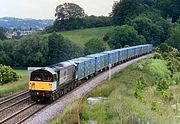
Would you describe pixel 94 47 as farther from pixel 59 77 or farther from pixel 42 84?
pixel 42 84

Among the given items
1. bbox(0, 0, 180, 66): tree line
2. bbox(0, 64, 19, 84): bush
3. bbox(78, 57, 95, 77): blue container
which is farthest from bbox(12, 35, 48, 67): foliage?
bbox(0, 64, 19, 84): bush

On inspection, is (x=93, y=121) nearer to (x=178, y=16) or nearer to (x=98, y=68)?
(x=98, y=68)

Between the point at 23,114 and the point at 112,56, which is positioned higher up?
the point at 23,114

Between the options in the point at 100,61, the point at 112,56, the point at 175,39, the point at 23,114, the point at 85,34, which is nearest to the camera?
the point at 23,114

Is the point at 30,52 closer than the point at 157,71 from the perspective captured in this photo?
No

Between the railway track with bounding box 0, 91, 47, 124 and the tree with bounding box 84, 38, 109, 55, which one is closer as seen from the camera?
the railway track with bounding box 0, 91, 47, 124

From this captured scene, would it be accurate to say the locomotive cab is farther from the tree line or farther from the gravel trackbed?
the tree line

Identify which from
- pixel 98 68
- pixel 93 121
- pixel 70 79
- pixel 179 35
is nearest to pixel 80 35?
pixel 179 35

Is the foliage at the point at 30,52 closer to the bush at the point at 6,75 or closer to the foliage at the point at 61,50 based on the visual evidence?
the foliage at the point at 61,50

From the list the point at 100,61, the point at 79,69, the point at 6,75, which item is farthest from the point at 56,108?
the point at 100,61

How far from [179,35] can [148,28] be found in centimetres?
1902

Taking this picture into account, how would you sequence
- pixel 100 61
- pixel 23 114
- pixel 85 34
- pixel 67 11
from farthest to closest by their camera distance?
pixel 67 11
pixel 85 34
pixel 100 61
pixel 23 114

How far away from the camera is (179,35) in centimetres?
9469

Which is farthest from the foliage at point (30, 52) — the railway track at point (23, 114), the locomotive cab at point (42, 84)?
the railway track at point (23, 114)
